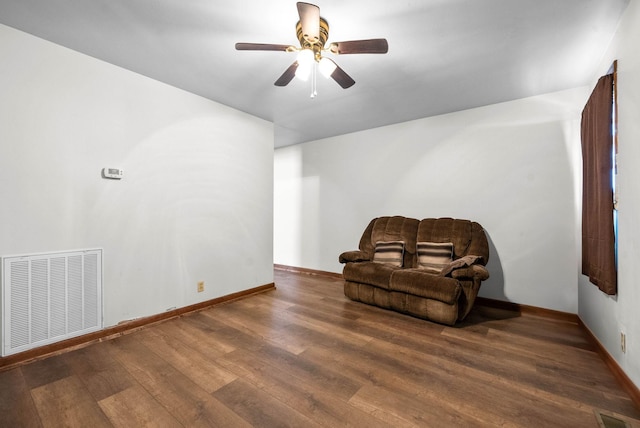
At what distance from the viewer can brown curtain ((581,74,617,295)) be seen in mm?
1946

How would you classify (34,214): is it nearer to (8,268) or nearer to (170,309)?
(8,268)

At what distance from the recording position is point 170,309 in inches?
116

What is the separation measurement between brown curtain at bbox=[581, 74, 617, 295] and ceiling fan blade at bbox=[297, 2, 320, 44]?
216 cm

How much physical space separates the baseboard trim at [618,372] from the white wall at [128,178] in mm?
3573

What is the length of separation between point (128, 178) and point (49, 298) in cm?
116

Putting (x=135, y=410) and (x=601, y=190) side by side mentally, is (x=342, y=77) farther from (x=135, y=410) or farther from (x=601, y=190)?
(x=135, y=410)

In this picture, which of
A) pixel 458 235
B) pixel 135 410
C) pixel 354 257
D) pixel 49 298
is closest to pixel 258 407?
pixel 135 410

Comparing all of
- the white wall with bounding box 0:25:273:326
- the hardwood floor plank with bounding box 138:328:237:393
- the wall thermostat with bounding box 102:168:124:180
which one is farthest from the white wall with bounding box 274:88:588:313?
the wall thermostat with bounding box 102:168:124:180

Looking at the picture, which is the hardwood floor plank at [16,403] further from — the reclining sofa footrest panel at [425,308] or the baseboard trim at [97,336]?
the reclining sofa footrest panel at [425,308]

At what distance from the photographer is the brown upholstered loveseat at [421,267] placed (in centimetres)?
273

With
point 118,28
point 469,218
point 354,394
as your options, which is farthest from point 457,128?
point 118,28

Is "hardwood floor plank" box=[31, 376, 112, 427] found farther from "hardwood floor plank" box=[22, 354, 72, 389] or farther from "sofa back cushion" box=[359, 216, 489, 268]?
"sofa back cushion" box=[359, 216, 489, 268]

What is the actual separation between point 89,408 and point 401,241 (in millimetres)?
3272

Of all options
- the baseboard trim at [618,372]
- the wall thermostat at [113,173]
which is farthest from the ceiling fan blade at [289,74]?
the baseboard trim at [618,372]
